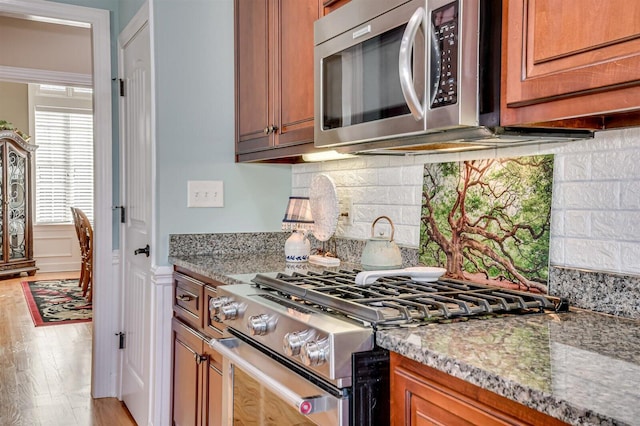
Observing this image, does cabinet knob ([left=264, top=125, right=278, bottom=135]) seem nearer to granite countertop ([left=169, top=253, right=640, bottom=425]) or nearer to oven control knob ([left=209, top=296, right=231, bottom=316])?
oven control knob ([left=209, top=296, right=231, bottom=316])

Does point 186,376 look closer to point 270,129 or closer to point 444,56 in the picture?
point 270,129

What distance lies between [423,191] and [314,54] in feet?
1.94

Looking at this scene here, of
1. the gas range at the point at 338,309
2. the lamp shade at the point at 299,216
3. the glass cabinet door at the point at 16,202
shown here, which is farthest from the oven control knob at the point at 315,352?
the glass cabinet door at the point at 16,202

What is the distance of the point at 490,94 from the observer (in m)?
1.25

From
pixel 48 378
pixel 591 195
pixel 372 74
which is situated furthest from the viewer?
pixel 48 378

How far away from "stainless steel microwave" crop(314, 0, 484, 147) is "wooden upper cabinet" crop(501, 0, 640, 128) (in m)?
0.10

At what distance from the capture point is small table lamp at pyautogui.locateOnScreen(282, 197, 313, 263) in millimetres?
2314

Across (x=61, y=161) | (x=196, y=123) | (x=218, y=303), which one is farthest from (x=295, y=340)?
(x=61, y=161)

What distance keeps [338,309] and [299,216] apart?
1.07 m

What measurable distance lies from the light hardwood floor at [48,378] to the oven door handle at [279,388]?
5.25 ft

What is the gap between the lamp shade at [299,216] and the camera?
2.36 m

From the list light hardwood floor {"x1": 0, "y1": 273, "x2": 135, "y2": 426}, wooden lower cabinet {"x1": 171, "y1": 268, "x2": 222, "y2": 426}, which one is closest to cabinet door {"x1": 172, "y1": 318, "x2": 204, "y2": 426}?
wooden lower cabinet {"x1": 171, "y1": 268, "x2": 222, "y2": 426}

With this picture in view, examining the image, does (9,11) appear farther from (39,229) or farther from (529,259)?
(39,229)

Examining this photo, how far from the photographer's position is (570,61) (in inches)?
41.6
